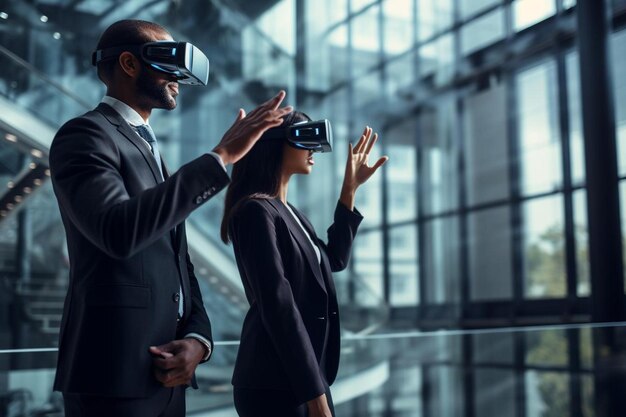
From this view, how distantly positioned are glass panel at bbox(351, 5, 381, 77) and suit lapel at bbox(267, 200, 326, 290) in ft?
44.4

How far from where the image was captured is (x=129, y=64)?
1821 mm

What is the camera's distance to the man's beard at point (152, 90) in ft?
5.95

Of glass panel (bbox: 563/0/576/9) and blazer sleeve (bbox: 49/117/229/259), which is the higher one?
glass panel (bbox: 563/0/576/9)

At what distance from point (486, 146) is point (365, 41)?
3308mm

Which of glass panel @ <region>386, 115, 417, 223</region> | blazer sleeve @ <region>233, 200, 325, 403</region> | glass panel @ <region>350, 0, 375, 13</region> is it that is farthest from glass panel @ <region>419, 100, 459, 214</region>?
blazer sleeve @ <region>233, 200, 325, 403</region>

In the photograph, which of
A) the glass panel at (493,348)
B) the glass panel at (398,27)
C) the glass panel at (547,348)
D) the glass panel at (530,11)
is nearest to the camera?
the glass panel at (547,348)

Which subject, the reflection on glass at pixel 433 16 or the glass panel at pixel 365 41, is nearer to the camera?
the reflection on glass at pixel 433 16

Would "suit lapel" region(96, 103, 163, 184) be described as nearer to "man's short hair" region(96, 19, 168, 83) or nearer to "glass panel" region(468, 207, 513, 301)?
"man's short hair" region(96, 19, 168, 83)

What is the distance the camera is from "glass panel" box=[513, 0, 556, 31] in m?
13.1

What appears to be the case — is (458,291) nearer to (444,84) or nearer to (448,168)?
(448,168)

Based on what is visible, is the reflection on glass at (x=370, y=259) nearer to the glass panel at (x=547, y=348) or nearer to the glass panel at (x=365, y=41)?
the glass panel at (x=365, y=41)

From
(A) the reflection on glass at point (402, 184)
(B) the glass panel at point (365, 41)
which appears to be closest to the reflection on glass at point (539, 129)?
(A) the reflection on glass at point (402, 184)

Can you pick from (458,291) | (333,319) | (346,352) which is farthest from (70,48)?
(458,291)

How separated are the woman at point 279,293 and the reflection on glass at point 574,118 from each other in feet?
35.4
